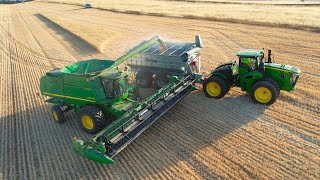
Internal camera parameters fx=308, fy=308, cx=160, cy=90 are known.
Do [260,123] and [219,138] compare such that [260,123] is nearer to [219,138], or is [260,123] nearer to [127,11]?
[219,138]

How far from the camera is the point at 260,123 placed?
10.8 m

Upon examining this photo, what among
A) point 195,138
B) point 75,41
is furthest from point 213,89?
point 75,41

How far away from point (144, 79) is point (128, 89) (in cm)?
333

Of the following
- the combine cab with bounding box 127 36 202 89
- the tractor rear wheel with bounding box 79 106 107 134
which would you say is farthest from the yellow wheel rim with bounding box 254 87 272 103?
the tractor rear wheel with bounding box 79 106 107 134

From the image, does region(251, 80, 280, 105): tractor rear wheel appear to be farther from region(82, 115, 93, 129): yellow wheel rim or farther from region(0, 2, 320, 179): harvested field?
region(82, 115, 93, 129): yellow wheel rim

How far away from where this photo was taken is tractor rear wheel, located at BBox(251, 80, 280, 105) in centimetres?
1142

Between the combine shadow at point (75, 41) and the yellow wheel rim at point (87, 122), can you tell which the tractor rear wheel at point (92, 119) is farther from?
the combine shadow at point (75, 41)

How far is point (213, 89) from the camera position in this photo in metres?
12.9

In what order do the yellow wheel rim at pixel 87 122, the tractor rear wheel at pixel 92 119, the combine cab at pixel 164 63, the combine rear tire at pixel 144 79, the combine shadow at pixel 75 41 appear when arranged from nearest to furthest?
1. the tractor rear wheel at pixel 92 119
2. the yellow wheel rim at pixel 87 122
3. the combine cab at pixel 164 63
4. the combine rear tire at pixel 144 79
5. the combine shadow at pixel 75 41

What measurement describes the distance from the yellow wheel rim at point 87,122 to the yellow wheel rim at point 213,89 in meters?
5.11

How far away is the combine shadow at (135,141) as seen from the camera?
8.93 meters

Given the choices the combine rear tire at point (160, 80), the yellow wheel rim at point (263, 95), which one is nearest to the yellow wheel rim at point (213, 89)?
the yellow wheel rim at point (263, 95)

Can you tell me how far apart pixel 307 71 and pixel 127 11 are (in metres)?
29.1

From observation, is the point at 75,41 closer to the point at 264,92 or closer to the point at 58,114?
the point at 58,114
